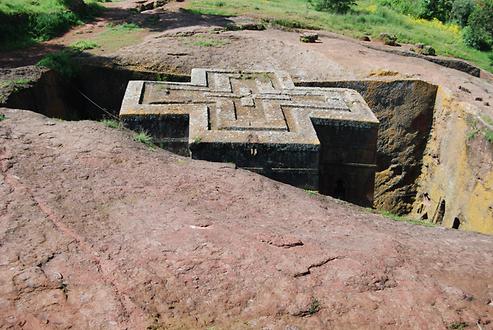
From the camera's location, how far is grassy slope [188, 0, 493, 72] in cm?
1697

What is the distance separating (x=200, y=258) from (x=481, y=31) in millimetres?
20102

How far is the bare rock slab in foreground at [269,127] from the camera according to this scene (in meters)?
6.87

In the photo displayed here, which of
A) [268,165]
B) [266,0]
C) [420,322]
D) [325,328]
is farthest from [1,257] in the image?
[266,0]

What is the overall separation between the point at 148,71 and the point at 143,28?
4.49 meters

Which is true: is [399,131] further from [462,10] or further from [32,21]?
[462,10]

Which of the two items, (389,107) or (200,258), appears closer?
(200,258)

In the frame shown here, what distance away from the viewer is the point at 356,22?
738 inches


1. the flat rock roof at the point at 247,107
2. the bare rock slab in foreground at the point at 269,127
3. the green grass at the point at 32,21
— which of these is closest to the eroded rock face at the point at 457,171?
the bare rock slab in foreground at the point at 269,127

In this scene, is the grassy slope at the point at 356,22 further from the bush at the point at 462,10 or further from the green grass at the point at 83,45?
the green grass at the point at 83,45

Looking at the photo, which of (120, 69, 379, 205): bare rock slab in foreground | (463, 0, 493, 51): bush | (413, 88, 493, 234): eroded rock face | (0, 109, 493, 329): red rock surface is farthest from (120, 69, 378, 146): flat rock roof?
(463, 0, 493, 51): bush

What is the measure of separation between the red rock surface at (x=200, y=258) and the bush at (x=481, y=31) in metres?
17.3

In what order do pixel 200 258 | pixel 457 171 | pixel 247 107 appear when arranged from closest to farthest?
1. pixel 200 258
2. pixel 247 107
3. pixel 457 171

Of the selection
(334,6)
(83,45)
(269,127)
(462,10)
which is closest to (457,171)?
(269,127)

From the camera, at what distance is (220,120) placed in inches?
288
